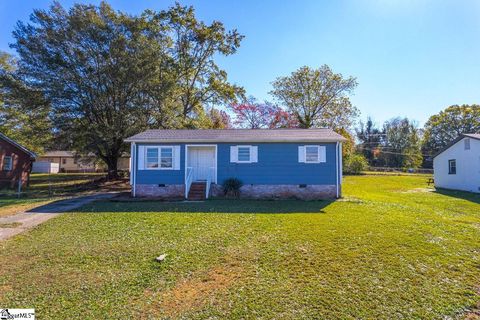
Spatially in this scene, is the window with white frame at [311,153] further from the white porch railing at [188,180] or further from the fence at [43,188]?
the fence at [43,188]

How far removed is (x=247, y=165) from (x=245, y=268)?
9.16 meters

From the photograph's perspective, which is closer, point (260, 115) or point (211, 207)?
point (211, 207)

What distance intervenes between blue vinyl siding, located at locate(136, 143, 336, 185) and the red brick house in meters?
13.0

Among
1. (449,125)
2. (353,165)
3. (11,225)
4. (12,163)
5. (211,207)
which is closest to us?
(11,225)

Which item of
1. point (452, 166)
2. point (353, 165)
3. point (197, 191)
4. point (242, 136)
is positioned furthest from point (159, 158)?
point (353, 165)

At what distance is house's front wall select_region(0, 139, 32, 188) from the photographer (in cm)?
1984

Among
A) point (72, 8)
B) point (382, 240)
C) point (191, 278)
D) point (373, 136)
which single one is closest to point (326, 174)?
point (382, 240)

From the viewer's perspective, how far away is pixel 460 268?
4914 millimetres

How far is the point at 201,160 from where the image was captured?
14742mm

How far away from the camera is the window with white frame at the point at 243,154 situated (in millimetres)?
13961

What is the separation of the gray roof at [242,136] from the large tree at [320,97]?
1813cm

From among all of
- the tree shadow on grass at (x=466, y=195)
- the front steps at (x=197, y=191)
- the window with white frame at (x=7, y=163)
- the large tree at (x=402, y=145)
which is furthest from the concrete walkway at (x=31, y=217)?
the large tree at (x=402, y=145)

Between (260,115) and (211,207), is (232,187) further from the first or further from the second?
(260,115)

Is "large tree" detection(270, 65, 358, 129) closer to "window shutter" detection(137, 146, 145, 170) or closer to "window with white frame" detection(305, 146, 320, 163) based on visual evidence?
"window with white frame" detection(305, 146, 320, 163)
